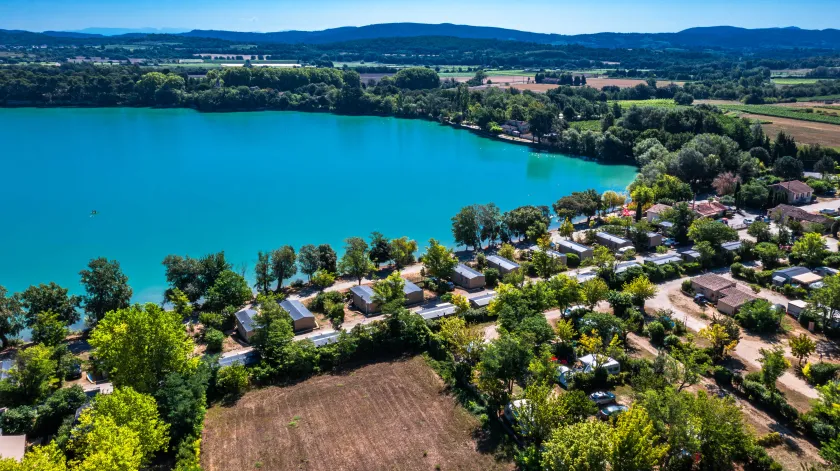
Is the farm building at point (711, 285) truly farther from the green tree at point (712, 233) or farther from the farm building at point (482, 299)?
the farm building at point (482, 299)

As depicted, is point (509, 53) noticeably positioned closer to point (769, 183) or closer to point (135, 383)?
point (769, 183)

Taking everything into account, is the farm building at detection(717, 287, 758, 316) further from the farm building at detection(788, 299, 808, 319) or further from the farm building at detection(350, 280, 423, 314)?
the farm building at detection(350, 280, 423, 314)

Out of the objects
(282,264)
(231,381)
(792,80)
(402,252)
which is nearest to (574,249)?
(402,252)

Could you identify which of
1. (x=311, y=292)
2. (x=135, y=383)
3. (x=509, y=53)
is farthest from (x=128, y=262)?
(x=509, y=53)

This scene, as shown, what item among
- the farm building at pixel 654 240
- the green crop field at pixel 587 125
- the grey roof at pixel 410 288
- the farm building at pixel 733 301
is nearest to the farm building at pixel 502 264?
the grey roof at pixel 410 288

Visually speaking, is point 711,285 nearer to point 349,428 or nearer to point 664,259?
point 664,259
